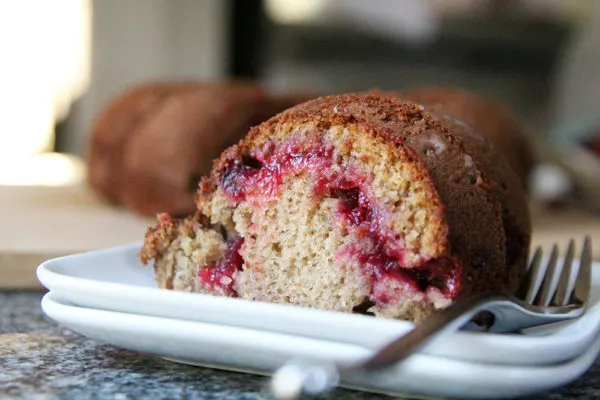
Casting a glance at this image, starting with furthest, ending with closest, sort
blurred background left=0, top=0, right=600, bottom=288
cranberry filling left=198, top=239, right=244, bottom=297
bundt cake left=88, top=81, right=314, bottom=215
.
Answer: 1. blurred background left=0, top=0, right=600, bottom=288
2. bundt cake left=88, top=81, right=314, bottom=215
3. cranberry filling left=198, top=239, right=244, bottom=297

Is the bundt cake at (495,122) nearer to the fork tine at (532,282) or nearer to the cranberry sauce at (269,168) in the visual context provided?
the fork tine at (532,282)

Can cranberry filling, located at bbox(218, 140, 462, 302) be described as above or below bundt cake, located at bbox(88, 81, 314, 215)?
above

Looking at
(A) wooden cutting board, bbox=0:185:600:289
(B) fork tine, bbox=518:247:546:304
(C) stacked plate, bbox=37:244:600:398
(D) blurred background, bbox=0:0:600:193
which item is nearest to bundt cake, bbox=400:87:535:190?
(A) wooden cutting board, bbox=0:185:600:289

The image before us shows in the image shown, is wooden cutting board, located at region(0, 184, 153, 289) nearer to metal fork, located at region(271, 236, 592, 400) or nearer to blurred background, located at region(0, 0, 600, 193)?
metal fork, located at region(271, 236, 592, 400)

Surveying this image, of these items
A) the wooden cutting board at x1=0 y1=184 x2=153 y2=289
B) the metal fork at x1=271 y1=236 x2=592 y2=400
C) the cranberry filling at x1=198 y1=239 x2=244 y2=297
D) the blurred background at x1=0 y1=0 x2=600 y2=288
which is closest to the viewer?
the metal fork at x1=271 y1=236 x2=592 y2=400

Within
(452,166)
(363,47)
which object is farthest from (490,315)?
(363,47)

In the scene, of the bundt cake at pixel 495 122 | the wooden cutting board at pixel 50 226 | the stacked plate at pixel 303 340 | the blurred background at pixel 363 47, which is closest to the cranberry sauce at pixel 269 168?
the stacked plate at pixel 303 340
